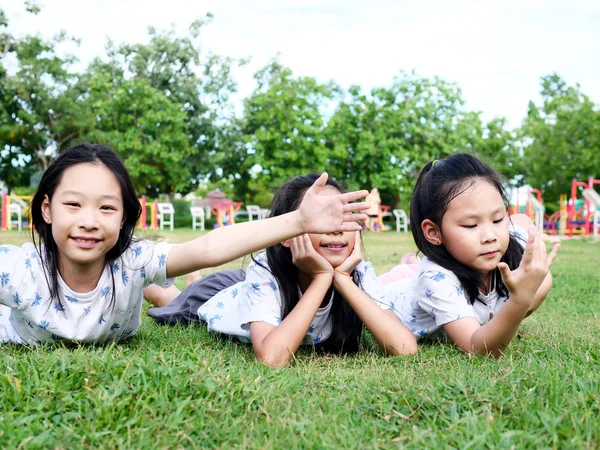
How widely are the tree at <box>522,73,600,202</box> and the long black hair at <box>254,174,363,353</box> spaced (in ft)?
96.9

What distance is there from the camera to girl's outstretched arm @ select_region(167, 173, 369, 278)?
8.35 ft

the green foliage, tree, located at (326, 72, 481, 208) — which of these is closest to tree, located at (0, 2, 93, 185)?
the green foliage

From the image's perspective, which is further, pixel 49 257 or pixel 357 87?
pixel 357 87

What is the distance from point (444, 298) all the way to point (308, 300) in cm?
65

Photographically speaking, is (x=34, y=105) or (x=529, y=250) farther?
(x=34, y=105)

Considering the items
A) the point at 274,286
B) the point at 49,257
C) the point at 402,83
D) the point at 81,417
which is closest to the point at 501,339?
the point at 274,286

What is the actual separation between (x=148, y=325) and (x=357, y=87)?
29189 mm

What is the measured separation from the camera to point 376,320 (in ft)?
9.87

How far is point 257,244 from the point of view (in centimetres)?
259

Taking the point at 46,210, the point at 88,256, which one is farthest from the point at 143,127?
the point at 88,256

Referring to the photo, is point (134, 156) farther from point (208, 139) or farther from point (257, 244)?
point (257, 244)

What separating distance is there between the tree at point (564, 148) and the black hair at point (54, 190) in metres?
30.2

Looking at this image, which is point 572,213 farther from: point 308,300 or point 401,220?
point 308,300

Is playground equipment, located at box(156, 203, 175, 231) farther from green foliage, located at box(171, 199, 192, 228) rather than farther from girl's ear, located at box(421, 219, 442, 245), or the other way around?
girl's ear, located at box(421, 219, 442, 245)
